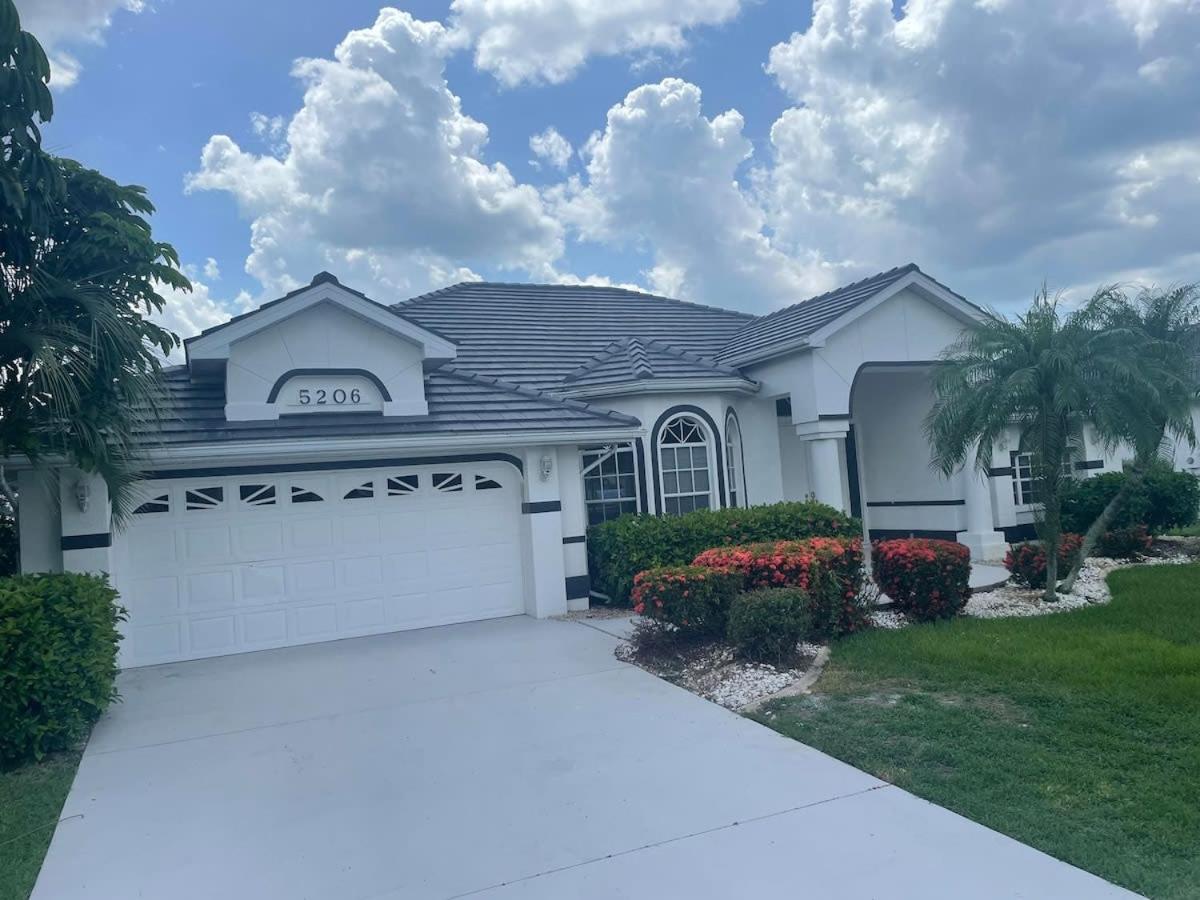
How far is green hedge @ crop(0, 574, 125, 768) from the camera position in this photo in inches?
257

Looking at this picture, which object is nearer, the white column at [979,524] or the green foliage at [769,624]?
the green foliage at [769,624]

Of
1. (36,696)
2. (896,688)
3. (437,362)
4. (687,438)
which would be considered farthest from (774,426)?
(36,696)

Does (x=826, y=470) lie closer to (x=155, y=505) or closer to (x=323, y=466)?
(x=323, y=466)

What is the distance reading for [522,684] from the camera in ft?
26.9

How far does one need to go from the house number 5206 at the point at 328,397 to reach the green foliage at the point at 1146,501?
12.8 meters

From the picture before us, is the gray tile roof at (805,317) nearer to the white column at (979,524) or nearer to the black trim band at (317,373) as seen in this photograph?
the white column at (979,524)

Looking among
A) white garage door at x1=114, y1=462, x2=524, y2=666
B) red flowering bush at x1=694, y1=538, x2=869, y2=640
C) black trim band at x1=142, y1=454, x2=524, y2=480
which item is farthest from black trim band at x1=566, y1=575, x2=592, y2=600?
red flowering bush at x1=694, y1=538, x2=869, y2=640

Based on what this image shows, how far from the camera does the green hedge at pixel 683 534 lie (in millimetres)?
11914

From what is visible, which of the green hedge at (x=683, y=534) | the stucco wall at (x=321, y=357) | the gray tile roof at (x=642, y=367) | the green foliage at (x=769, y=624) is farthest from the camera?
the gray tile roof at (x=642, y=367)

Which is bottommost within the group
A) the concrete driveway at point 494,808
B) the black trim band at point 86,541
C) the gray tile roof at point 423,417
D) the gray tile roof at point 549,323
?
the concrete driveway at point 494,808

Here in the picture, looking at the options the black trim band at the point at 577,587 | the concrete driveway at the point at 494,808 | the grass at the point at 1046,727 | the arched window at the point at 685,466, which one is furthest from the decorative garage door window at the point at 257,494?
the grass at the point at 1046,727

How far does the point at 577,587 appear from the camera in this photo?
12211mm

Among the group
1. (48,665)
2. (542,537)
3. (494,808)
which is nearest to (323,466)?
(542,537)

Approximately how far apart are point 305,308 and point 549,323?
745cm
